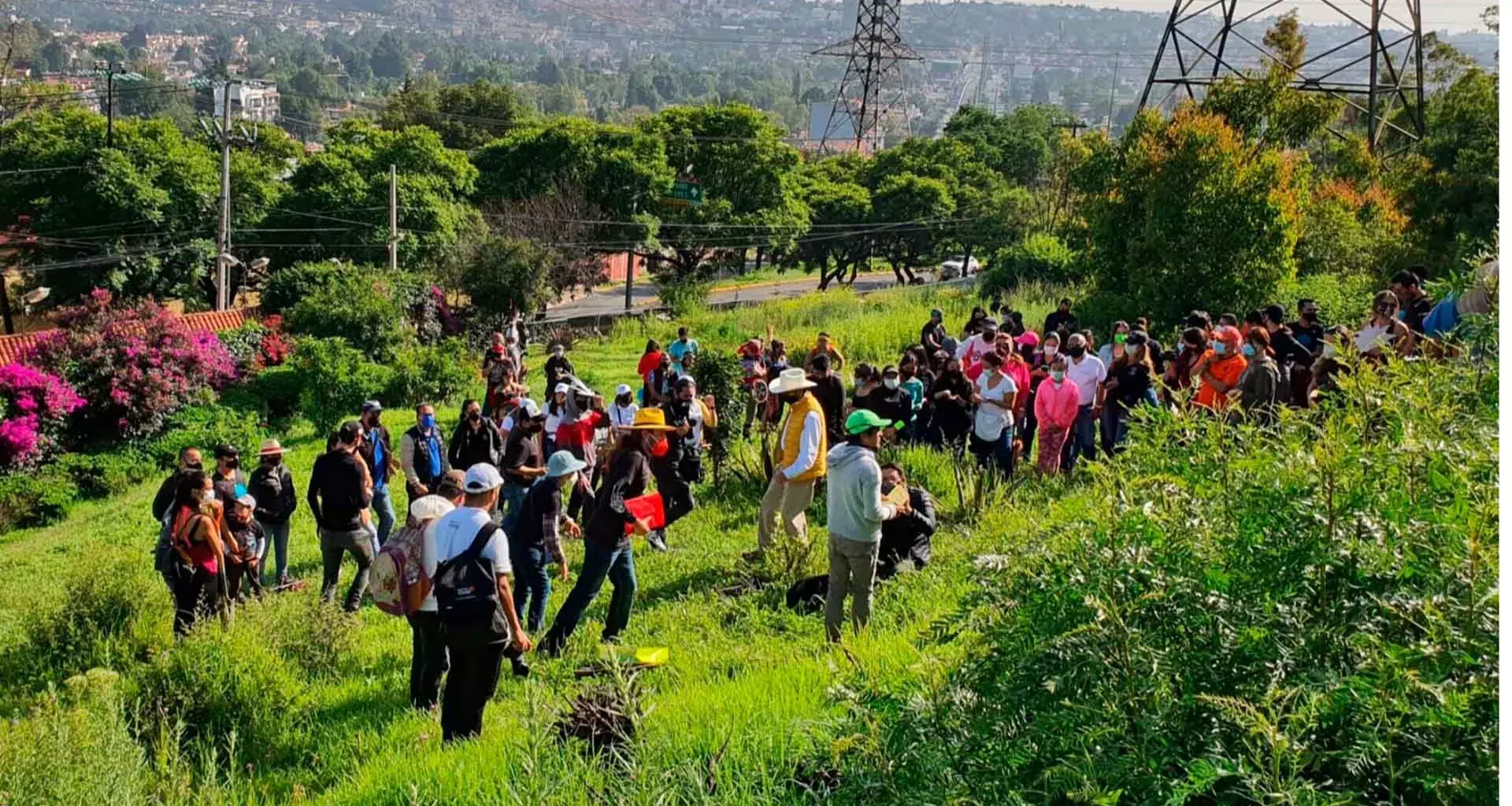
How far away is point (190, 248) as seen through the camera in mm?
36906

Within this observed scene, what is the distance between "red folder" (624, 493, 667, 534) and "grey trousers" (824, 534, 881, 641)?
1.19 m

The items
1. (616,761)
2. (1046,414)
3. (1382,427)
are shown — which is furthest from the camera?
(1046,414)

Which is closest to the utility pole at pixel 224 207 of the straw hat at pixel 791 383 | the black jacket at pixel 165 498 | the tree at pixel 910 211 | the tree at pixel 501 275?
the tree at pixel 501 275

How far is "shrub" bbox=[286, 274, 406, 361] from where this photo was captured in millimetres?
25750

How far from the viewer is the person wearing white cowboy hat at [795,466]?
29.2 ft

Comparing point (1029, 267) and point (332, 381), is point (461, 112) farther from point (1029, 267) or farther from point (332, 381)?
point (332, 381)

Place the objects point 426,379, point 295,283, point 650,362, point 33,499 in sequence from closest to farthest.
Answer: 1. point 650,362
2. point 33,499
3. point 426,379
4. point 295,283

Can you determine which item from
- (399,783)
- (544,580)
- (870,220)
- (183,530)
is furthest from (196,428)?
(870,220)

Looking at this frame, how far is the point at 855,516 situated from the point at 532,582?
7.15 ft

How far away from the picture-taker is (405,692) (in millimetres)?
7387

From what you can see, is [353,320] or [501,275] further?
[501,275]

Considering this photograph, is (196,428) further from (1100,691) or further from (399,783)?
(1100,691)

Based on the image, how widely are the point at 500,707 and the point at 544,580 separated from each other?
118cm

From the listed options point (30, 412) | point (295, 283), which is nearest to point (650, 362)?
point (30, 412)
